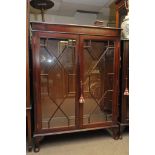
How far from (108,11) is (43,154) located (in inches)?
113

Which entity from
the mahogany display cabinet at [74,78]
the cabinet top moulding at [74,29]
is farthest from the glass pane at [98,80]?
the cabinet top moulding at [74,29]

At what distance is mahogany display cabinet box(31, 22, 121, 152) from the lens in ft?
6.42

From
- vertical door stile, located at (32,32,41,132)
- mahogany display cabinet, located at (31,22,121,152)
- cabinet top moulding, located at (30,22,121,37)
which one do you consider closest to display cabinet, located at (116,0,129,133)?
mahogany display cabinet, located at (31,22,121,152)

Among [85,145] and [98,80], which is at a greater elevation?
[98,80]

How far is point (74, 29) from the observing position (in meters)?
2.04

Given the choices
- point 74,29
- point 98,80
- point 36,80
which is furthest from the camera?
point 98,80

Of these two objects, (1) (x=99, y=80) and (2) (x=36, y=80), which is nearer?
(2) (x=36, y=80)

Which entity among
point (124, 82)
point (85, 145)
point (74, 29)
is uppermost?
point (74, 29)

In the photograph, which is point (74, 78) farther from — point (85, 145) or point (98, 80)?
point (85, 145)

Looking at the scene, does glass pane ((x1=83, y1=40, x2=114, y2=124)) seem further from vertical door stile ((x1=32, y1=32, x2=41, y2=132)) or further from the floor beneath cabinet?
vertical door stile ((x1=32, y1=32, x2=41, y2=132))

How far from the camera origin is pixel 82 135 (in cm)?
239

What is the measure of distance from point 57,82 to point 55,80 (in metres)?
0.03

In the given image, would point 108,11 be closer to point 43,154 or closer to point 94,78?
point 94,78

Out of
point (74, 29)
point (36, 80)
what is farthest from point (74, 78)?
point (74, 29)
